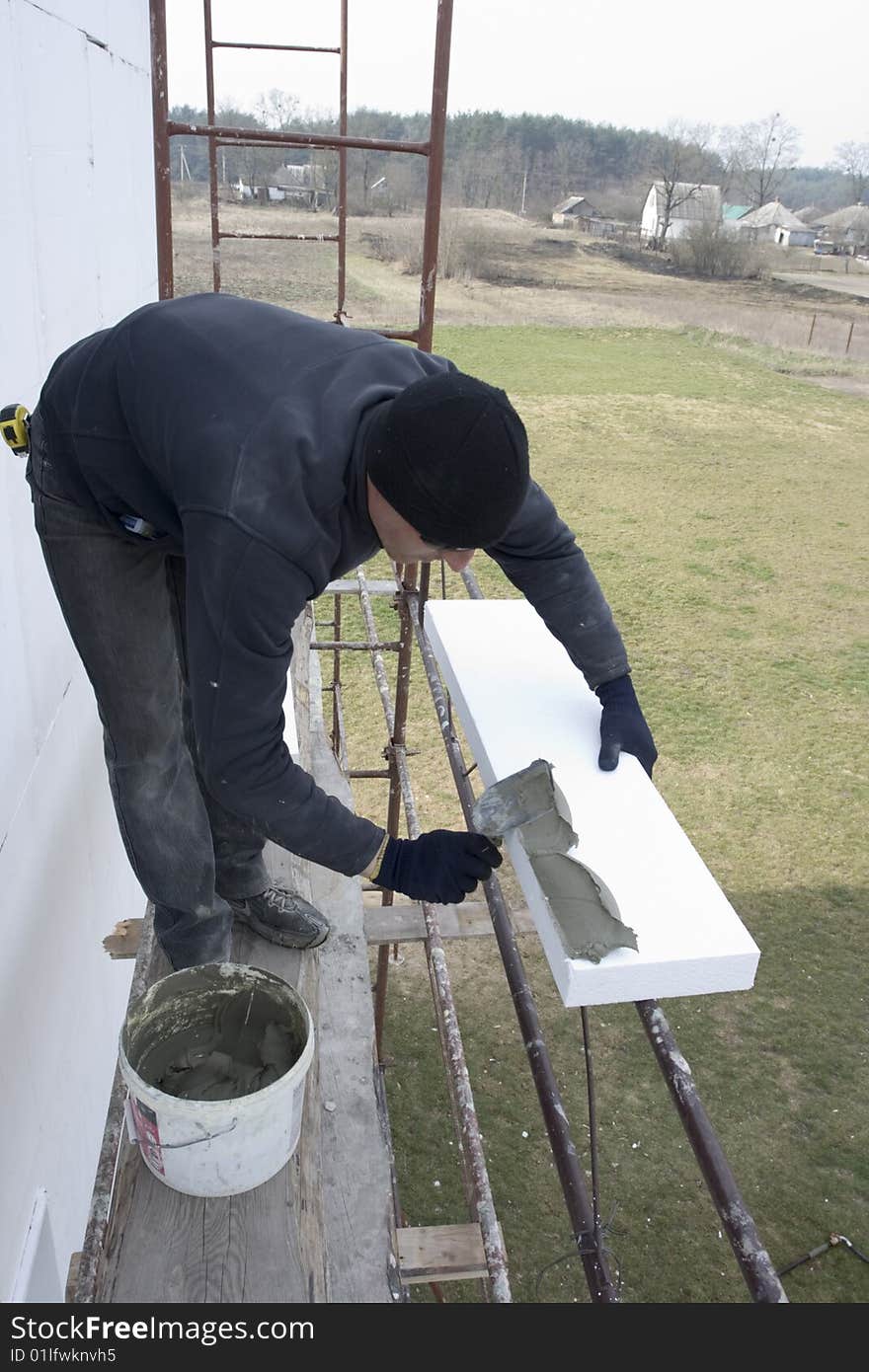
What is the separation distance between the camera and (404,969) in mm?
5645

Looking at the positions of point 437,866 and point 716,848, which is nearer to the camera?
point 437,866

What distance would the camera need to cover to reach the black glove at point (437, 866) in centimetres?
185

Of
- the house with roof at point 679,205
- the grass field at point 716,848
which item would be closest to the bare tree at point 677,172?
the house with roof at point 679,205

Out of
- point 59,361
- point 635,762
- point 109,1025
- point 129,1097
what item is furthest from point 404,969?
point 59,361

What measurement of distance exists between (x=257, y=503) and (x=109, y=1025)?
239 cm

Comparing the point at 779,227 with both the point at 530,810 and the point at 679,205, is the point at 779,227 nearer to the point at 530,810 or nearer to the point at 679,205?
the point at 679,205

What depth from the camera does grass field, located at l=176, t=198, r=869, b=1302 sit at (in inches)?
170

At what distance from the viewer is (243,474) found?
4.70 feet

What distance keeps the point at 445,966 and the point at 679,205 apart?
55.1 m

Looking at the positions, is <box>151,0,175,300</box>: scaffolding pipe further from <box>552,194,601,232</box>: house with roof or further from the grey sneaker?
<box>552,194,601,232</box>: house with roof

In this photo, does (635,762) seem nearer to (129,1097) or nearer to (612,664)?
(612,664)

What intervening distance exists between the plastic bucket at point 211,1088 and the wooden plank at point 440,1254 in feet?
4.26

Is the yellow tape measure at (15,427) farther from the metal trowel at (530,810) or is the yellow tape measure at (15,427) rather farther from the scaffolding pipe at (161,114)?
the scaffolding pipe at (161,114)

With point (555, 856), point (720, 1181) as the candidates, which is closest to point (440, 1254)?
point (555, 856)
